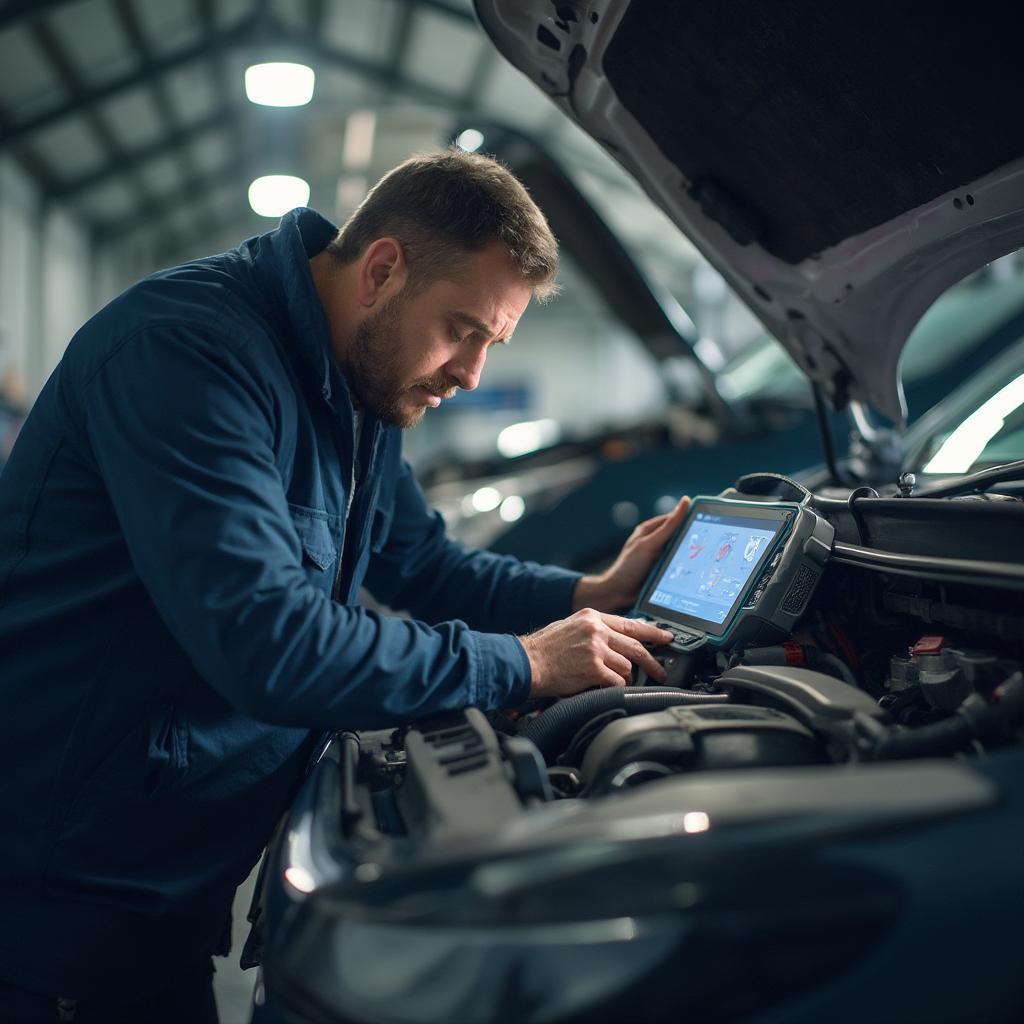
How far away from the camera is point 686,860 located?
748mm

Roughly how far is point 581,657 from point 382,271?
663mm

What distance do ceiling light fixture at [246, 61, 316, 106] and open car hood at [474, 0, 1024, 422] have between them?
5444 mm

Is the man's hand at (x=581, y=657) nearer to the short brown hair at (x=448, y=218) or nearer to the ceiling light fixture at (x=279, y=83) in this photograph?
the short brown hair at (x=448, y=218)

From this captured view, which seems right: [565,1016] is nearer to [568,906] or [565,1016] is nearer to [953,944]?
[568,906]

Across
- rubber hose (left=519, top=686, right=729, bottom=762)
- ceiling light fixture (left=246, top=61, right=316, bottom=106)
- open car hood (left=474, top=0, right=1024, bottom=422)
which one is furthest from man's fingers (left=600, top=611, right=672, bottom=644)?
ceiling light fixture (left=246, top=61, right=316, bottom=106)

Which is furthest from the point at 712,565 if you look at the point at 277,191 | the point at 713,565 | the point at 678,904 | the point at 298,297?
the point at 277,191

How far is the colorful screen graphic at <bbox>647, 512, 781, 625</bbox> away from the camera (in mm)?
1474

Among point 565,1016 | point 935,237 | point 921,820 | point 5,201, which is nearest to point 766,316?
point 935,237

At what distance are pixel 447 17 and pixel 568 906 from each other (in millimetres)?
8372

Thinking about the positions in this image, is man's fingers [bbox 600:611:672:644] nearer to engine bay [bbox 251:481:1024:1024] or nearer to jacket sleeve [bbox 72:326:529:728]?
jacket sleeve [bbox 72:326:529:728]

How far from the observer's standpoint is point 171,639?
4.23ft

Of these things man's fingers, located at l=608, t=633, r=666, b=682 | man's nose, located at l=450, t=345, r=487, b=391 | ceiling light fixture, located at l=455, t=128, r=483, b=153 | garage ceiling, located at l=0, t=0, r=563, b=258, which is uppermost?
garage ceiling, located at l=0, t=0, r=563, b=258

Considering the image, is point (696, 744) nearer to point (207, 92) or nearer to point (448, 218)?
point (448, 218)

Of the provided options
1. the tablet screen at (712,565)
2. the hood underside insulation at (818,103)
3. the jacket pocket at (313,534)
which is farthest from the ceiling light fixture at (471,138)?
the jacket pocket at (313,534)
